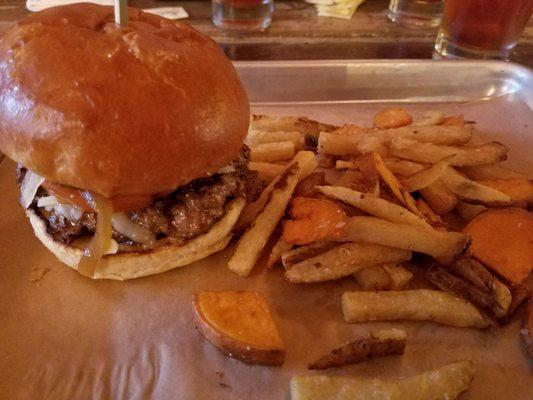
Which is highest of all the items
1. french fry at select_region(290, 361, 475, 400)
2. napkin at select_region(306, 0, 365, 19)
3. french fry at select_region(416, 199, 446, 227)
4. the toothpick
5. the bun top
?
the toothpick

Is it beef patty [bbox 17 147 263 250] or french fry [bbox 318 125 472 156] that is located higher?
french fry [bbox 318 125 472 156]

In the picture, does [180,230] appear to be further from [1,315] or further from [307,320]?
[1,315]

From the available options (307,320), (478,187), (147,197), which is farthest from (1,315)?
(478,187)

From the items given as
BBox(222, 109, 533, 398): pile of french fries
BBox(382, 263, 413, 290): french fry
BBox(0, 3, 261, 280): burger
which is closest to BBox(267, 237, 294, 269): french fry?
BBox(222, 109, 533, 398): pile of french fries

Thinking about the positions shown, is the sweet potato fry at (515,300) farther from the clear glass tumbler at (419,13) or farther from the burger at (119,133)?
the clear glass tumbler at (419,13)

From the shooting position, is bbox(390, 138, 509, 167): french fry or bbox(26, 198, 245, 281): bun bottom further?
bbox(390, 138, 509, 167): french fry

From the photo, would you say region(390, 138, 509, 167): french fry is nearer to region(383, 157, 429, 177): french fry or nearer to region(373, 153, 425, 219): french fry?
region(383, 157, 429, 177): french fry

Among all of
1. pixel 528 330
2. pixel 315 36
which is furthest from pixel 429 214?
pixel 315 36
